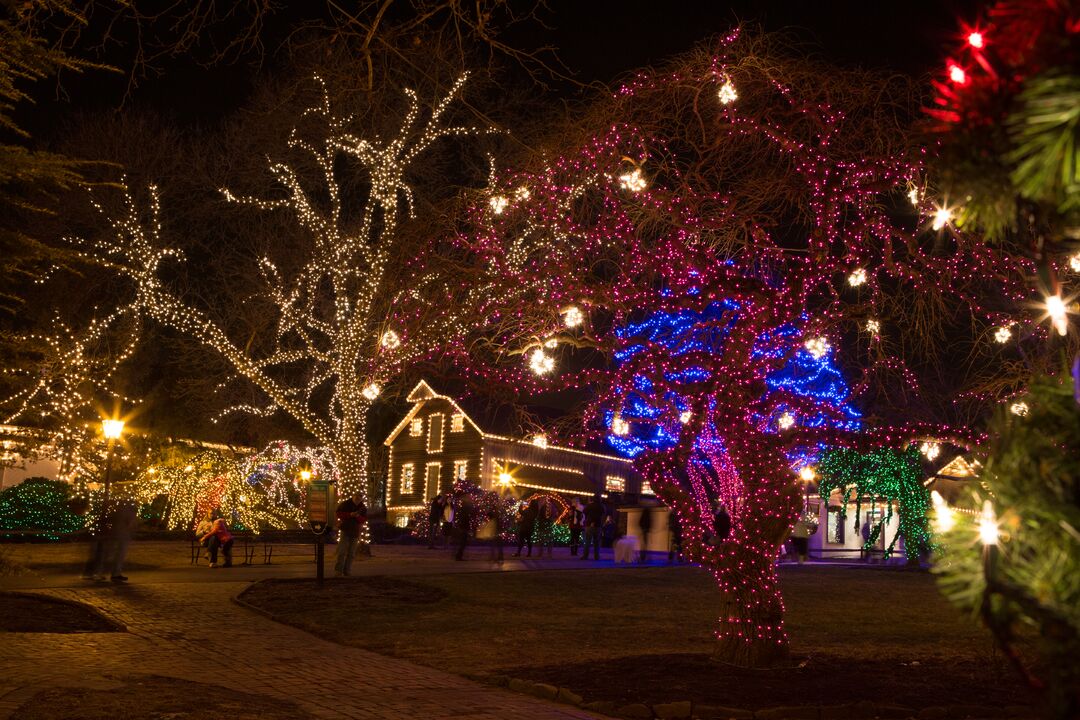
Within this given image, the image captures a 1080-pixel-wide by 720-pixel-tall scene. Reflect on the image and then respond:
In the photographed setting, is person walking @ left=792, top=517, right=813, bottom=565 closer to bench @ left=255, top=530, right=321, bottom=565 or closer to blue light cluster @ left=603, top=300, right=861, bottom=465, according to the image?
bench @ left=255, top=530, right=321, bottom=565

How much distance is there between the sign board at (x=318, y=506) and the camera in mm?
17625

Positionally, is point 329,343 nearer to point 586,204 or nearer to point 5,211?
point 5,211

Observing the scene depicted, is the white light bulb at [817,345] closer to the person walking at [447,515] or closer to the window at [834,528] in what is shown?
the person walking at [447,515]

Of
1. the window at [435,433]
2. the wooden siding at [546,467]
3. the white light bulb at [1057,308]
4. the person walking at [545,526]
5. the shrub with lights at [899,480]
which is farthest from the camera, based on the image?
the window at [435,433]

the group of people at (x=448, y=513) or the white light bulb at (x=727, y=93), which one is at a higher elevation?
the white light bulb at (x=727, y=93)

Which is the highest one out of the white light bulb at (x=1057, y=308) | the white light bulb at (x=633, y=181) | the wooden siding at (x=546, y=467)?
the white light bulb at (x=633, y=181)

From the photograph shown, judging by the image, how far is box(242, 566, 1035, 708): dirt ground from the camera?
352 inches

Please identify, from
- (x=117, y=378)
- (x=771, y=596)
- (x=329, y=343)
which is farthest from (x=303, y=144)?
(x=771, y=596)

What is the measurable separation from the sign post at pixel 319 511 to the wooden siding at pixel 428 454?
90.3 ft

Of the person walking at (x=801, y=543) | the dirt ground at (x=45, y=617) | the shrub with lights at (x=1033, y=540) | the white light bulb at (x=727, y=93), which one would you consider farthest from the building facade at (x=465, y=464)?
the shrub with lights at (x=1033, y=540)

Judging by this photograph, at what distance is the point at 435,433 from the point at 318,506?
32559 mm

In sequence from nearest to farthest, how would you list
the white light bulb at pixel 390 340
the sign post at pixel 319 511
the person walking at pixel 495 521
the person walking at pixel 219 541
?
the white light bulb at pixel 390 340 → the sign post at pixel 319 511 → the person walking at pixel 219 541 → the person walking at pixel 495 521

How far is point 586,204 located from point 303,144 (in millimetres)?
16651

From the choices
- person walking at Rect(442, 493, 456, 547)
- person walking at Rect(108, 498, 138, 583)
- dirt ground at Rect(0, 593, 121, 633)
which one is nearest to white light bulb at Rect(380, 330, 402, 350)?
dirt ground at Rect(0, 593, 121, 633)
